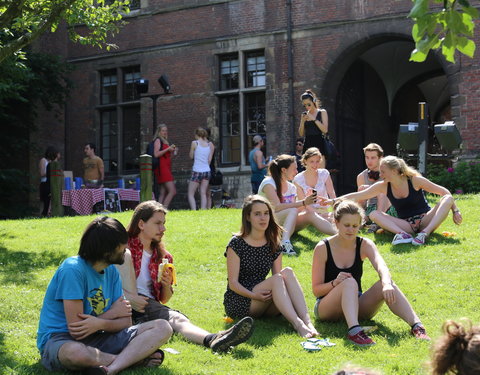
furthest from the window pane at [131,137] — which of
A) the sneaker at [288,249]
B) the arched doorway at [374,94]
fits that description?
the sneaker at [288,249]

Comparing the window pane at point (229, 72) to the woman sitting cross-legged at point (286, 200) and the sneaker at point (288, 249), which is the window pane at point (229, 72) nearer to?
the woman sitting cross-legged at point (286, 200)

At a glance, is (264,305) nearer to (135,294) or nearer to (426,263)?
(135,294)

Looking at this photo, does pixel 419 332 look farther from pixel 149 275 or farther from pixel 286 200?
pixel 286 200

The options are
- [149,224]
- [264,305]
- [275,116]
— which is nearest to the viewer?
[149,224]

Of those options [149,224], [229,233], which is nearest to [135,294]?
[149,224]

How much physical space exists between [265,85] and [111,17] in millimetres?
8057

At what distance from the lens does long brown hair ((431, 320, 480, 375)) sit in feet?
8.85

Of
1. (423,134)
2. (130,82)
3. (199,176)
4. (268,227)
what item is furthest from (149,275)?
(130,82)

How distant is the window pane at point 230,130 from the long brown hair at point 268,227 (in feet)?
45.0

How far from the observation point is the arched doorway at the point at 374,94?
65.6 ft

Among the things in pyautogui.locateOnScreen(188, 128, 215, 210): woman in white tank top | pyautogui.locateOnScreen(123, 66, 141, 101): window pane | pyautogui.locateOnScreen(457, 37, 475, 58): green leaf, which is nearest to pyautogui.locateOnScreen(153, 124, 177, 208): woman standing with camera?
pyautogui.locateOnScreen(188, 128, 215, 210): woman in white tank top

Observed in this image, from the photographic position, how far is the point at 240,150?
67.7ft

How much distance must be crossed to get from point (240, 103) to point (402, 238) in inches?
446

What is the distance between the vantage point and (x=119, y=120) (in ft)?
73.5
